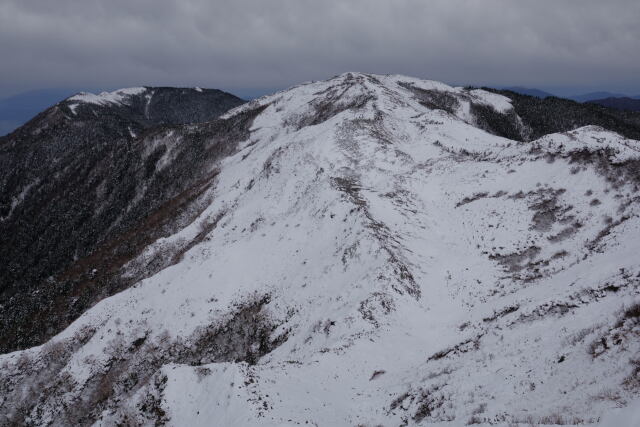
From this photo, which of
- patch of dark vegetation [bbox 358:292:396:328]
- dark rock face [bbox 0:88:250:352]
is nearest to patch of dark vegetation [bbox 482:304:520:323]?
patch of dark vegetation [bbox 358:292:396:328]

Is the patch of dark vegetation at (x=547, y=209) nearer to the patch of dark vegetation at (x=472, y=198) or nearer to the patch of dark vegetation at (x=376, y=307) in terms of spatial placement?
the patch of dark vegetation at (x=472, y=198)

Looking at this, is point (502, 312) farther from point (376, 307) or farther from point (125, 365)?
point (125, 365)

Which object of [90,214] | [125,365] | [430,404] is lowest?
[90,214]

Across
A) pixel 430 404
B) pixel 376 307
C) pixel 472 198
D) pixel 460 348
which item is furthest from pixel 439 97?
pixel 430 404

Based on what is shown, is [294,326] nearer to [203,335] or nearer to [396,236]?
[203,335]

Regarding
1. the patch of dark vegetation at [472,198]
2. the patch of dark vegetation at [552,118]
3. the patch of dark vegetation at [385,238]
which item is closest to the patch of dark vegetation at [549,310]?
the patch of dark vegetation at [385,238]

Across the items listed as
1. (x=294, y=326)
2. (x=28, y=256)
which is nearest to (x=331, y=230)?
(x=294, y=326)
